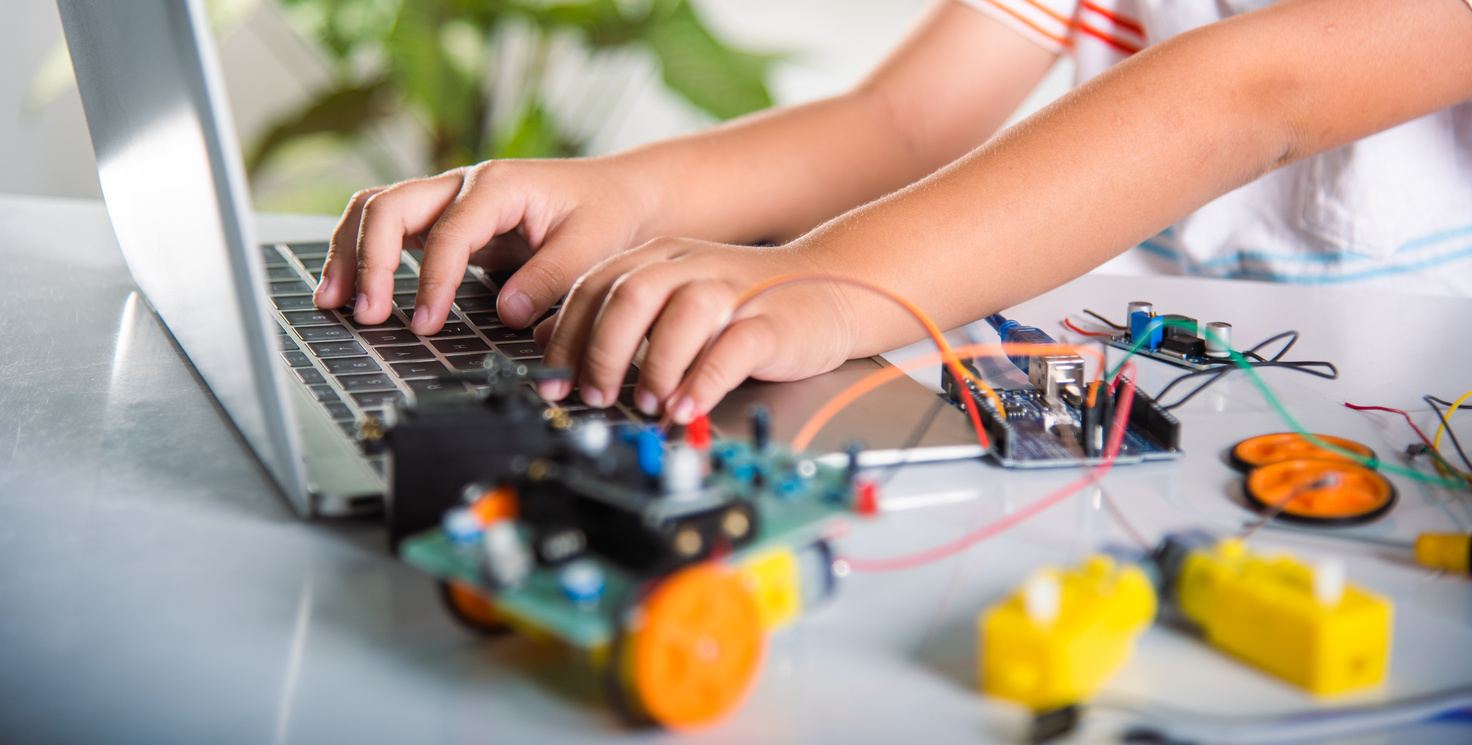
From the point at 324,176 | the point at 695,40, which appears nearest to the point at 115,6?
the point at 695,40

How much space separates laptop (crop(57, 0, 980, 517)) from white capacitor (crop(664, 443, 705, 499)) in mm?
154

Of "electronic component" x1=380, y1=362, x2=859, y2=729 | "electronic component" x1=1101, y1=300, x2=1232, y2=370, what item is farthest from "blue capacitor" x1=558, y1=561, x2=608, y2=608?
"electronic component" x1=1101, y1=300, x2=1232, y2=370

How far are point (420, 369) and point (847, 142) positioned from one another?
0.51 metres

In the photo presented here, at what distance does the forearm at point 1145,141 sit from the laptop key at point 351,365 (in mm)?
264

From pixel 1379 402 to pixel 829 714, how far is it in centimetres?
42

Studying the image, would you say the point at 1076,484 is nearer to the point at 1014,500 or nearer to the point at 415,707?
the point at 1014,500

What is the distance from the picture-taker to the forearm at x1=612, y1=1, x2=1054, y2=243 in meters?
0.83

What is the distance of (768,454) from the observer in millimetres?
349

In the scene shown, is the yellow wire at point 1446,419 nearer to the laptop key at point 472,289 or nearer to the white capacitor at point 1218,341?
the white capacitor at point 1218,341

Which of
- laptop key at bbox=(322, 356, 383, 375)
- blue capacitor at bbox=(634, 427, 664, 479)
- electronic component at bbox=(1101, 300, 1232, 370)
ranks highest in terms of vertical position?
blue capacitor at bbox=(634, 427, 664, 479)

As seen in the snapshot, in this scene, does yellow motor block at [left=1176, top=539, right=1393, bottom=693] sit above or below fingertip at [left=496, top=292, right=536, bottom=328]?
above

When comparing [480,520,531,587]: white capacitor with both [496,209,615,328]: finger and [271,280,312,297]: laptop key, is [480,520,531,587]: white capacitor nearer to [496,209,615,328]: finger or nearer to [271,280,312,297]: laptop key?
[496,209,615,328]: finger

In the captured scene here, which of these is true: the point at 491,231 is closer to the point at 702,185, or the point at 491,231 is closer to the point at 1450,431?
the point at 702,185

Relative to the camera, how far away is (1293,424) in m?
0.52
